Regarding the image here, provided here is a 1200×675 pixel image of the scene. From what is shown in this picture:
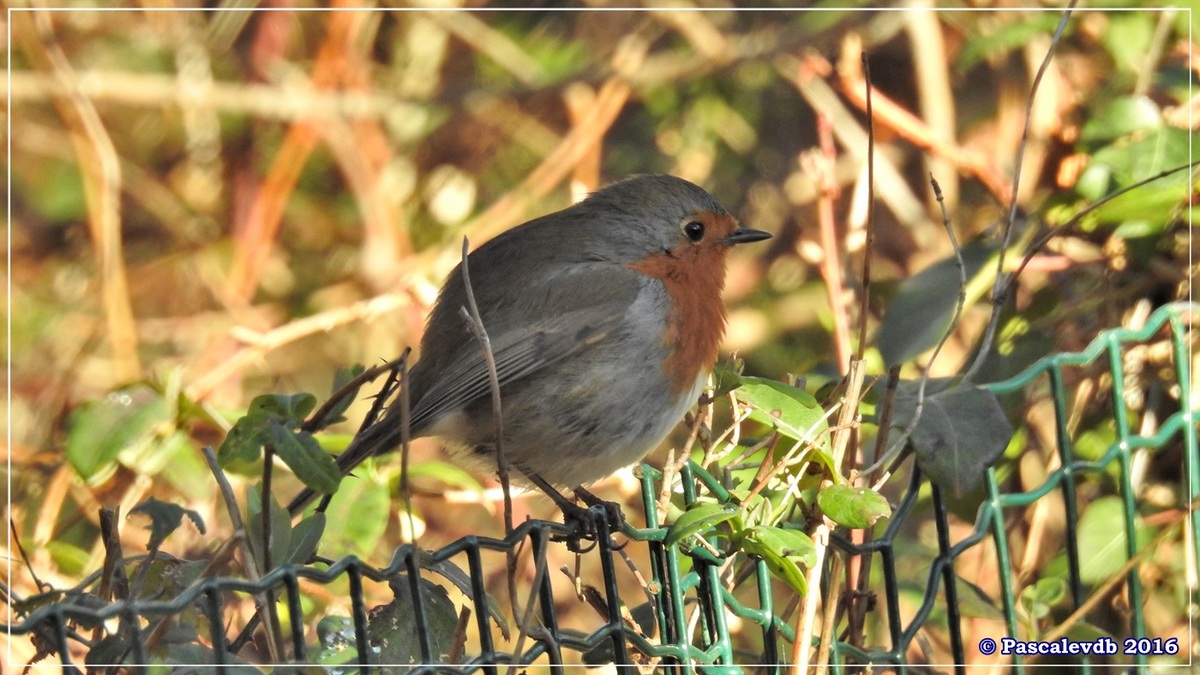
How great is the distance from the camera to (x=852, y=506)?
192 cm

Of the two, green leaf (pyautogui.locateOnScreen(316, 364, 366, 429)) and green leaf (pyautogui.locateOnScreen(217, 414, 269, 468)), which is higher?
green leaf (pyautogui.locateOnScreen(316, 364, 366, 429))

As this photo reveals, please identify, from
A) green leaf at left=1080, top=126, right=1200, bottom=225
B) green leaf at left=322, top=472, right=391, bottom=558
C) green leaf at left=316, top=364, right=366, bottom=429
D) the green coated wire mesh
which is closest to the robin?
green leaf at left=322, top=472, right=391, bottom=558

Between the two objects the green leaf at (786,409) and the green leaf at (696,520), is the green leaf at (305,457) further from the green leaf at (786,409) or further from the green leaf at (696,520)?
the green leaf at (786,409)

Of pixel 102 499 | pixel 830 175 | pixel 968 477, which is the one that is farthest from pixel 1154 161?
pixel 102 499

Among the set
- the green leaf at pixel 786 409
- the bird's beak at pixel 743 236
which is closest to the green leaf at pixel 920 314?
the bird's beak at pixel 743 236

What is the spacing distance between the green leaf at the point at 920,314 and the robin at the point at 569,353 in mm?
471

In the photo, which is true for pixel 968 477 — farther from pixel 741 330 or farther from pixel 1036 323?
pixel 741 330

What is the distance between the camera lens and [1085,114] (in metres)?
3.85

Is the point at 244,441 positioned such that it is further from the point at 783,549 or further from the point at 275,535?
the point at 783,549

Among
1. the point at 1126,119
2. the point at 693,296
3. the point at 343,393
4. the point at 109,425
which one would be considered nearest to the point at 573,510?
the point at 693,296

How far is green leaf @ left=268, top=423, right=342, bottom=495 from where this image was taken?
1729mm

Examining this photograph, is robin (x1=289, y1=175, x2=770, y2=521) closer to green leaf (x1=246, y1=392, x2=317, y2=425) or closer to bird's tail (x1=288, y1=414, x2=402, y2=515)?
bird's tail (x1=288, y1=414, x2=402, y2=515)

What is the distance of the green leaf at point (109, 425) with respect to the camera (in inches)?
101

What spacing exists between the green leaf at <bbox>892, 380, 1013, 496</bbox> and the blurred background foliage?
205 centimetres
